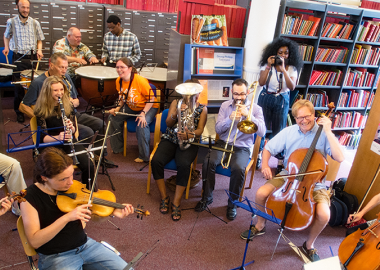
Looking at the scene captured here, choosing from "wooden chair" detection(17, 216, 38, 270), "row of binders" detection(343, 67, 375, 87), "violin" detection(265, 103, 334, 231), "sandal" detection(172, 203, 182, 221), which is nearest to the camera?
"wooden chair" detection(17, 216, 38, 270)

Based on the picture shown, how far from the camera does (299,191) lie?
2420mm

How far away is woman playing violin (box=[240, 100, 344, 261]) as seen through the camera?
2.47 meters

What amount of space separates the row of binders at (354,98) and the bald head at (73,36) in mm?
4072

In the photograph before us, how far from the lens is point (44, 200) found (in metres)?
1.73

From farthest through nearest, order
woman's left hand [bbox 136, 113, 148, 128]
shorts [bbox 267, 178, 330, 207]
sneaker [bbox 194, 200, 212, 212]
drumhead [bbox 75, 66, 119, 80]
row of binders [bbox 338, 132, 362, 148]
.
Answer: row of binders [bbox 338, 132, 362, 148] → drumhead [bbox 75, 66, 119, 80] → woman's left hand [bbox 136, 113, 148, 128] → sneaker [bbox 194, 200, 212, 212] → shorts [bbox 267, 178, 330, 207]

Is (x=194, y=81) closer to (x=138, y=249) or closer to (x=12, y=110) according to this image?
(x=138, y=249)

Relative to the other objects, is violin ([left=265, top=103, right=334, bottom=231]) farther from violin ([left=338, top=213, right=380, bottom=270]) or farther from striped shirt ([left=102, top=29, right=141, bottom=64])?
striped shirt ([left=102, top=29, right=141, bottom=64])

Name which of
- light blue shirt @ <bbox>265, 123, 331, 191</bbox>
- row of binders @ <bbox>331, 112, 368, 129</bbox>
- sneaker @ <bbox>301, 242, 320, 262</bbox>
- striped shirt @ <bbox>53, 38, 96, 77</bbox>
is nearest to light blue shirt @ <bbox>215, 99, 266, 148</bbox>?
light blue shirt @ <bbox>265, 123, 331, 191</bbox>

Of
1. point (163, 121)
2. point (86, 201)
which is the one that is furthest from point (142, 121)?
point (86, 201)

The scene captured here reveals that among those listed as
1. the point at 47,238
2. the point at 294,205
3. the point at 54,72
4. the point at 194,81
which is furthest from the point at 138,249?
the point at 54,72

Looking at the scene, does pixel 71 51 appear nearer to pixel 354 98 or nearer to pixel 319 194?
pixel 319 194

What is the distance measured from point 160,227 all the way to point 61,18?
4808mm

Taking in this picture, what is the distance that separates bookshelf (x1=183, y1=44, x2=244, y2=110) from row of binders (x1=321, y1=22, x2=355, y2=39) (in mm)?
1263

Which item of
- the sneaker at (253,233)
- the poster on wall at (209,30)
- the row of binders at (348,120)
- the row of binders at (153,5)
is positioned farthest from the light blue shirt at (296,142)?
the row of binders at (153,5)
